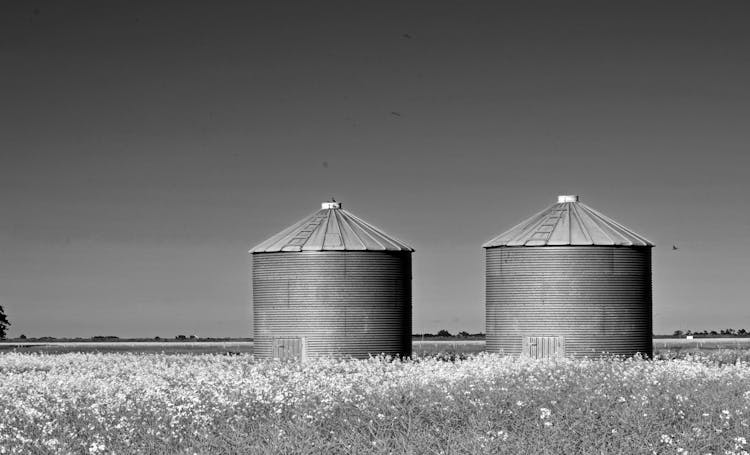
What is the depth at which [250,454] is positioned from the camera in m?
17.8

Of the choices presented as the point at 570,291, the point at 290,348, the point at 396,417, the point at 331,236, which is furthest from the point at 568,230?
the point at 396,417

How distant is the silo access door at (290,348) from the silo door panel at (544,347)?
351 inches

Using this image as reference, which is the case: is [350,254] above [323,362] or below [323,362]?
above

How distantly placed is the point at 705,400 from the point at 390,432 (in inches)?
247

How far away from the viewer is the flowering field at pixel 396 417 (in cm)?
1812

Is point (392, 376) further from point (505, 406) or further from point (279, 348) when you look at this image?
point (279, 348)

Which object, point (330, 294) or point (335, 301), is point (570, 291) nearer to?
point (335, 301)

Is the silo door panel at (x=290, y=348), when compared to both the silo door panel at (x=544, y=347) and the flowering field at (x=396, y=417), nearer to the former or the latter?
the silo door panel at (x=544, y=347)

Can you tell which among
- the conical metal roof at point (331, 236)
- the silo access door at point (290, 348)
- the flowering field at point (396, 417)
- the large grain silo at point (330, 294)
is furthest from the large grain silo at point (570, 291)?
the flowering field at point (396, 417)

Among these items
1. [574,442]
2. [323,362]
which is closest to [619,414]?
[574,442]

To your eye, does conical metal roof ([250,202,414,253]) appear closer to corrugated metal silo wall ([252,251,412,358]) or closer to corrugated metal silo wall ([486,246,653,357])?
corrugated metal silo wall ([252,251,412,358])

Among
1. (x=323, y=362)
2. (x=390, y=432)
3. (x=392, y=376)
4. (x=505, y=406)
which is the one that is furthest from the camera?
(x=323, y=362)

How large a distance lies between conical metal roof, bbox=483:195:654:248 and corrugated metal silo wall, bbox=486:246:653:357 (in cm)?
31

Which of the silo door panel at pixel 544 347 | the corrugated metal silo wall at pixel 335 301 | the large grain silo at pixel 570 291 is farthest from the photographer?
the corrugated metal silo wall at pixel 335 301
